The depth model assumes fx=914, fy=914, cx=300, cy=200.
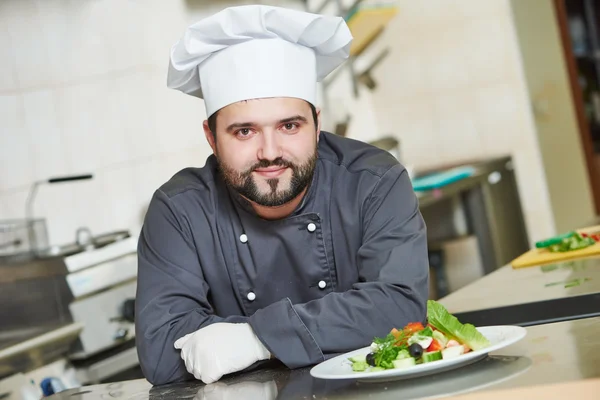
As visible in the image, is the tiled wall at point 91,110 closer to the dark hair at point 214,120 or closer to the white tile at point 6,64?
the white tile at point 6,64

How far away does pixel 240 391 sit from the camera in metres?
1.33

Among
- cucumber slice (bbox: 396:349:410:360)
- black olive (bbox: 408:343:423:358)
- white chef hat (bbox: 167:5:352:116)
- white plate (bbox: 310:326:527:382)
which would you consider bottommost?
white plate (bbox: 310:326:527:382)

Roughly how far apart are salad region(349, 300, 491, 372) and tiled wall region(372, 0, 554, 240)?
334cm

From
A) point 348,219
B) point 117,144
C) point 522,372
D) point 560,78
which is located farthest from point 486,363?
point 560,78

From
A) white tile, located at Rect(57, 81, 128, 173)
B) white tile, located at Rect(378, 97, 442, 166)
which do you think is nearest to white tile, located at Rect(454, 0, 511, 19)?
white tile, located at Rect(378, 97, 442, 166)

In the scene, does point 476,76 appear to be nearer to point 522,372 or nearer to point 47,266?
point 47,266

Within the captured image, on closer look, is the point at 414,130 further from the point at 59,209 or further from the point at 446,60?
the point at 59,209

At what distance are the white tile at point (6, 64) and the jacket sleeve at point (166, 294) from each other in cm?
143

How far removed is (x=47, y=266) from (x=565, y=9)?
3.89 metres

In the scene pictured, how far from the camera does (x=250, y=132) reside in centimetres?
176

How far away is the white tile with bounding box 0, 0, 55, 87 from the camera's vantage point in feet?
10.3

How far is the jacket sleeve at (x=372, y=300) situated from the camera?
1.50m

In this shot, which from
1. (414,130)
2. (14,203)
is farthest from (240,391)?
(414,130)

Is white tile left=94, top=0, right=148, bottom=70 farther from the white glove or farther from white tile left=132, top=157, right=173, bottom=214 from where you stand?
the white glove
